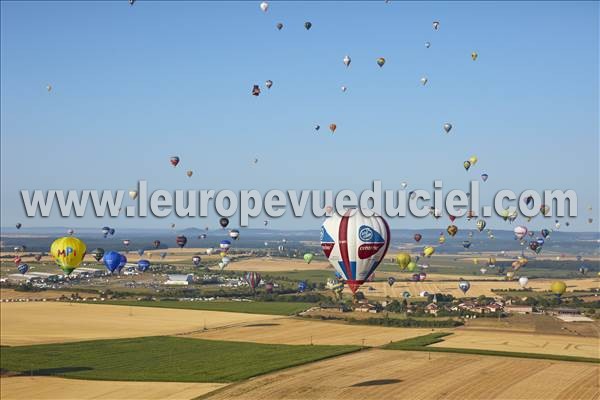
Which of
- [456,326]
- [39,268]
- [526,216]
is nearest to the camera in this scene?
[456,326]

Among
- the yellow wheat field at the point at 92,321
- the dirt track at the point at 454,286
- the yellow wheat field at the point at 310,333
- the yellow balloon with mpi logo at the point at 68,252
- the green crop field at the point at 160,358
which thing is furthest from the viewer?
the dirt track at the point at 454,286

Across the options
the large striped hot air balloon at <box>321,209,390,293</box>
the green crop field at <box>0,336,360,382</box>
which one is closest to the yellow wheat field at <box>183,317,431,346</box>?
the green crop field at <box>0,336,360,382</box>

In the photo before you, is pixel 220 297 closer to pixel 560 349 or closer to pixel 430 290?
pixel 430 290

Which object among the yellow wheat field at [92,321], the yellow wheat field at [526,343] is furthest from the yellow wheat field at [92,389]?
the yellow wheat field at [526,343]

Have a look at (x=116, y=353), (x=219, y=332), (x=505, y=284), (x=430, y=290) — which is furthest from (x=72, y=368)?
(x=505, y=284)

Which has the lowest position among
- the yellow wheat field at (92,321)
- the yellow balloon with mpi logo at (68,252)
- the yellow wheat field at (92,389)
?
the yellow wheat field at (92,321)

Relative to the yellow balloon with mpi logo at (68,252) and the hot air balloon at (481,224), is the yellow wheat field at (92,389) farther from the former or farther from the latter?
the hot air balloon at (481,224)
